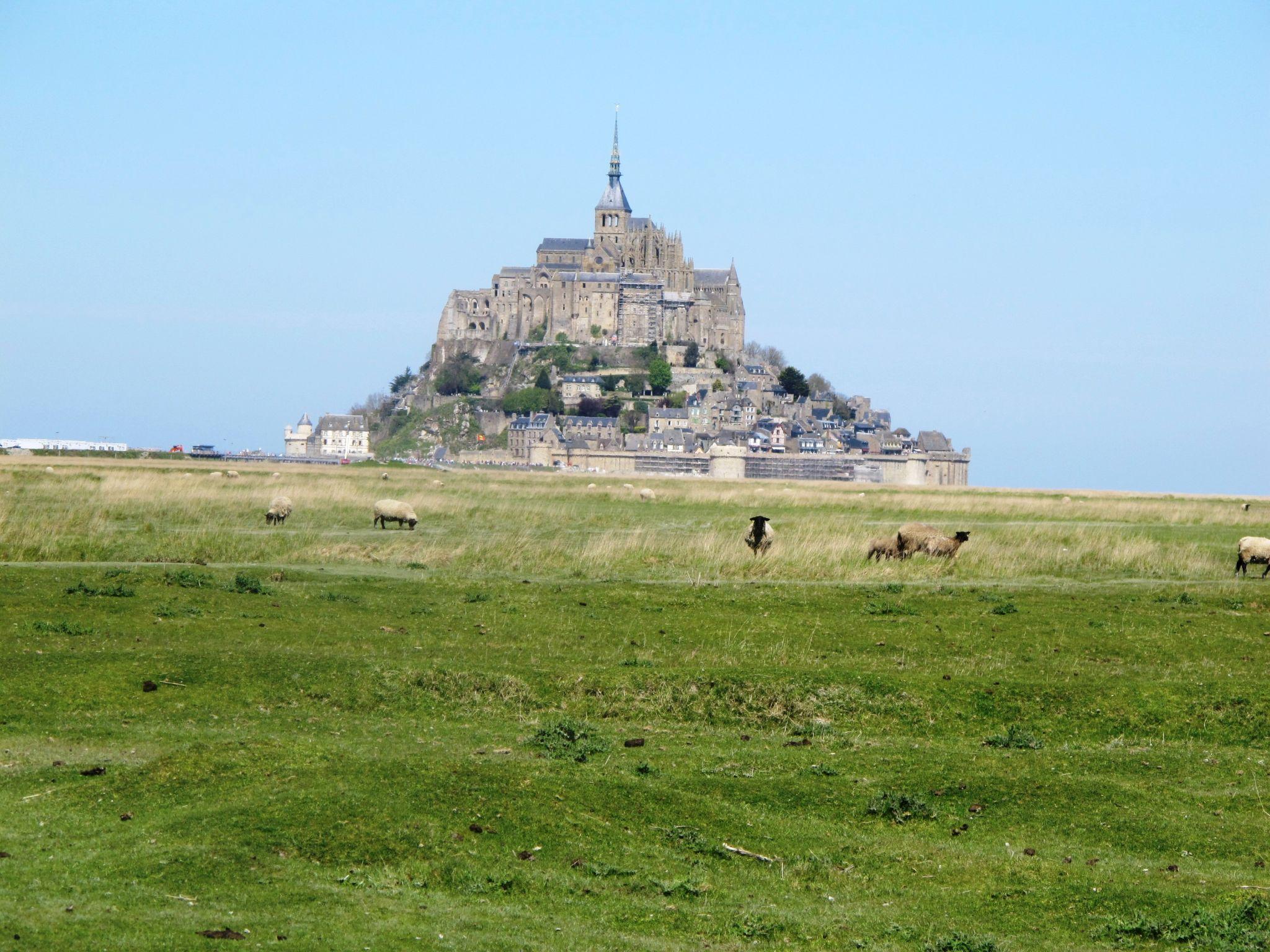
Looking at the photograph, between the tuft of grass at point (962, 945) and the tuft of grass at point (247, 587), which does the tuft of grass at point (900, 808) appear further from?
the tuft of grass at point (247, 587)

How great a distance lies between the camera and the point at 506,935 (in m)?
9.09

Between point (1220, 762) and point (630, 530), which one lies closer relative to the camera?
point (1220, 762)

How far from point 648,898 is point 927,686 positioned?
24.4 ft

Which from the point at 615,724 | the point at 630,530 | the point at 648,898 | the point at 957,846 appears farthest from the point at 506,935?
the point at 630,530

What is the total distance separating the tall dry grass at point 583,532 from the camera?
29.5 metres

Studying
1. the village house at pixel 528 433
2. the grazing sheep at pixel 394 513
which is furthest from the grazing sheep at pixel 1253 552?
the village house at pixel 528 433

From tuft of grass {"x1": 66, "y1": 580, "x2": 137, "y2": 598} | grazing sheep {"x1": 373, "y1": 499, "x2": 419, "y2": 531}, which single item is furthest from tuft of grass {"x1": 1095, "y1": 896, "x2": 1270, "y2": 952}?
grazing sheep {"x1": 373, "y1": 499, "x2": 419, "y2": 531}

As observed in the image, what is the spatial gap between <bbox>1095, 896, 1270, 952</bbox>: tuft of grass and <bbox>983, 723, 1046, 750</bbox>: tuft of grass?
15.8ft

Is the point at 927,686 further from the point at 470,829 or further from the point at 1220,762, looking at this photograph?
the point at 470,829

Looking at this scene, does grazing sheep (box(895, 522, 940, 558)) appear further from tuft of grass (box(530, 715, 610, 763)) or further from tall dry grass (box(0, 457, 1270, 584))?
tuft of grass (box(530, 715, 610, 763))

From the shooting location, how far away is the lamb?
32.4 metres

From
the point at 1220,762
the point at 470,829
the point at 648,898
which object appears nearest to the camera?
the point at 648,898

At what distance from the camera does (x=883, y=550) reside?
1276 inches

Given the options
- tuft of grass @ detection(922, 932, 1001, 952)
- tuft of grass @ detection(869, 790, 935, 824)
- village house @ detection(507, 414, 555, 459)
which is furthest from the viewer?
village house @ detection(507, 414, 555, 459)
